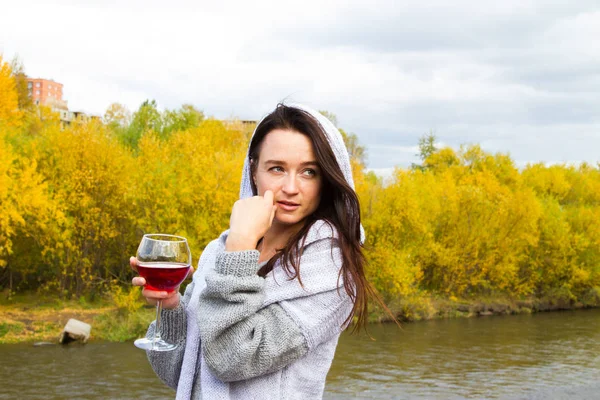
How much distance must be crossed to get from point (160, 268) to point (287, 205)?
17.7 inches

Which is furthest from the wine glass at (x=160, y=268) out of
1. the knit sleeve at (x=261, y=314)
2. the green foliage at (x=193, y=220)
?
the green foliage at (x=193, y=220)

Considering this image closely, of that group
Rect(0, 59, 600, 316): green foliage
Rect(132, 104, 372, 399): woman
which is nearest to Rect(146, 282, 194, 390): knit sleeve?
Rect(132, 104, 372, 399): woman

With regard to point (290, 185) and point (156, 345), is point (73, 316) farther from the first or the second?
point (290, 185)

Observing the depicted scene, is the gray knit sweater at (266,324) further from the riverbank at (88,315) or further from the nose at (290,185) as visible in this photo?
the riverbank at (88,315)

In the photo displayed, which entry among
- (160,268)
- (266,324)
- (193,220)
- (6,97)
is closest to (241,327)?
(266,324)

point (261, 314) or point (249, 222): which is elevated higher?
point (249, 222)

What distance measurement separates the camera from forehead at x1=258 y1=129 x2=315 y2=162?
2.20 m

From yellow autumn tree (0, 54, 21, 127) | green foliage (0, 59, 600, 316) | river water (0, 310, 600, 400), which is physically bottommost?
river water (0, 310, 600, 400)

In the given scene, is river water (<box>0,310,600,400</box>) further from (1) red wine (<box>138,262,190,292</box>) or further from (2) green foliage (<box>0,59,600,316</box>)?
(1) red wine (<box>138,262,190,292</box>)

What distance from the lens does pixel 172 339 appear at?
2.34 metres

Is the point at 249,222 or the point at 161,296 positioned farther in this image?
the point at 161,296

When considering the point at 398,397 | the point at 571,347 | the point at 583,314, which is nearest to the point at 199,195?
the point at 398,397

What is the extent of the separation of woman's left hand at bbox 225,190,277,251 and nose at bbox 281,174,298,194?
0.06 meters

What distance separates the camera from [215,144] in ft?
143
